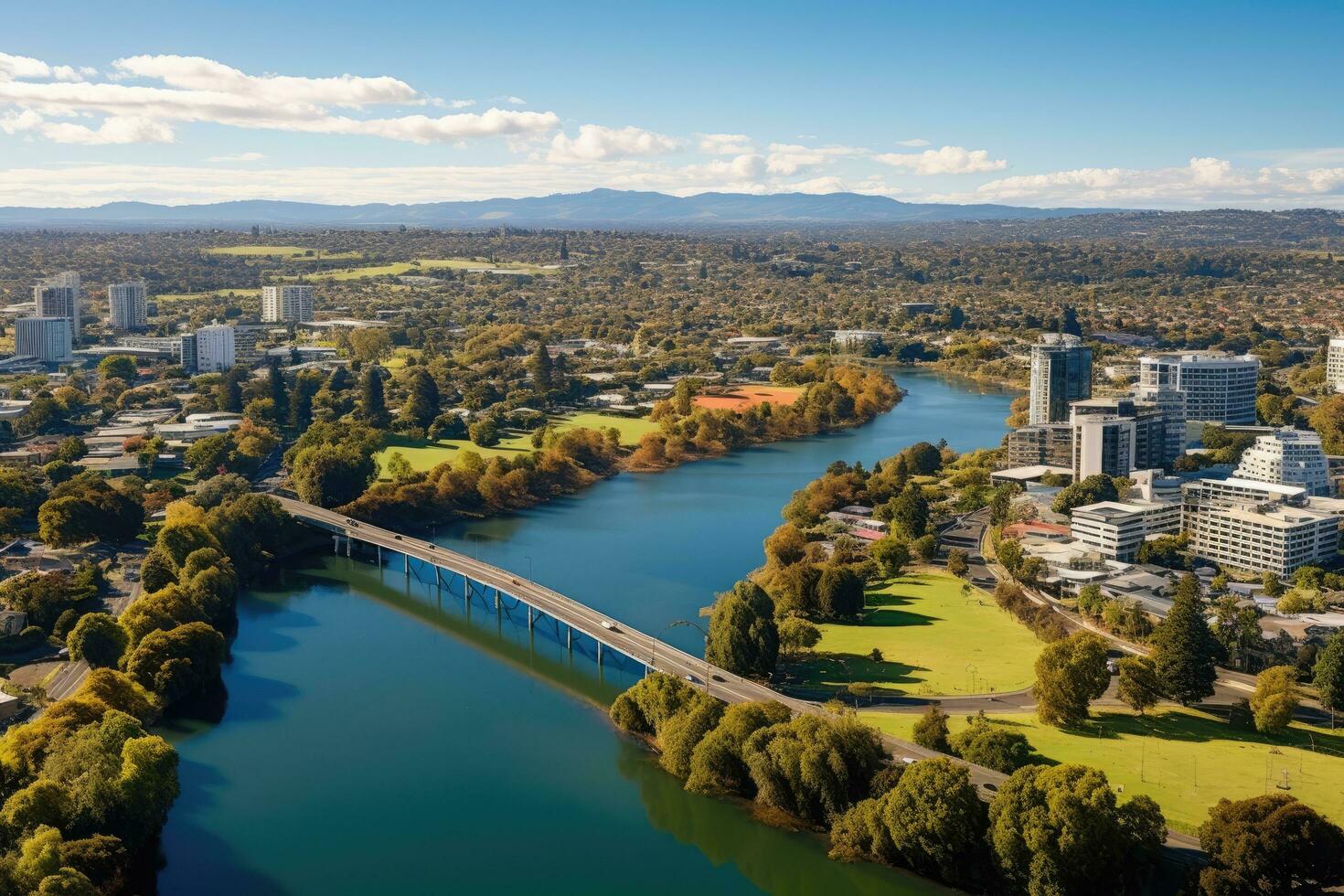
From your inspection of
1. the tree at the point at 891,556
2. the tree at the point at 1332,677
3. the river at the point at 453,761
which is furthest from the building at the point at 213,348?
the tree at the point at 1332,677

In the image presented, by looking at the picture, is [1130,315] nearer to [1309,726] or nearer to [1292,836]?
[1309,726]

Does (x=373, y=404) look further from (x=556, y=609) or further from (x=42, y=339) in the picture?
(x=556, y=609)

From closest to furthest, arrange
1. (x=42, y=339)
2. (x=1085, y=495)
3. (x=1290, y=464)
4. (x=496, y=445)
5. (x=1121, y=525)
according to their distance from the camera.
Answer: (x=1121, y=525) < (x=1085, y=495) < (x=1290, y=464) < (x=496, y=445) < (x=42, y=339)

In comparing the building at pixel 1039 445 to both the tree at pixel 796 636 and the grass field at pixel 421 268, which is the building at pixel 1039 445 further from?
the grass field at pixel 421 268

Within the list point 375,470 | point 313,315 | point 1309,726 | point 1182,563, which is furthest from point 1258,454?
point 313,315

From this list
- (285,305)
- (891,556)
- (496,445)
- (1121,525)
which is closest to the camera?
(891,556)

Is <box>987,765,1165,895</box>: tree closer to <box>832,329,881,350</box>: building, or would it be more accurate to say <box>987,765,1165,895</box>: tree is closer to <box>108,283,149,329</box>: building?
<box>832,329,881,350</box>: building

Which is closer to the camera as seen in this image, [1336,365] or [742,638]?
[742,638]

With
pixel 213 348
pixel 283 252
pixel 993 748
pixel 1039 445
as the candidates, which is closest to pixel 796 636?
pixel 993 748
